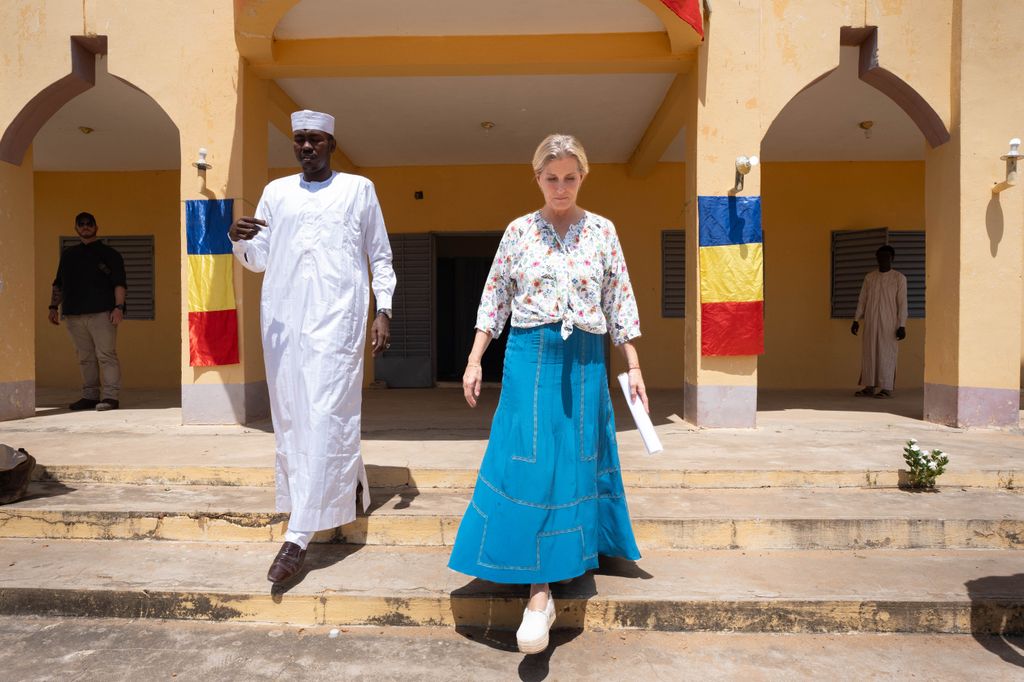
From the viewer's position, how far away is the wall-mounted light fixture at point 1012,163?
5402 mm

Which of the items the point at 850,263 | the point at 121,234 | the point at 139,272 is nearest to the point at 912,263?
the point at 850,263

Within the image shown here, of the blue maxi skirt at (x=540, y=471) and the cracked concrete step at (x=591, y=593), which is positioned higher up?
the blue maxi skirt at (x=540, y=471)

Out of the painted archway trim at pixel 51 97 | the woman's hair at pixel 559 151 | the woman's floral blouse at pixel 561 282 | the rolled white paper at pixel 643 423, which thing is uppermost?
the painted archway trim at pixel 51 97

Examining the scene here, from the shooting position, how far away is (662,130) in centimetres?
727

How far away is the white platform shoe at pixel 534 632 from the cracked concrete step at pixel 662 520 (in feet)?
3.33

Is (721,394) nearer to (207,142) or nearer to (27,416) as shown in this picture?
(207,142)

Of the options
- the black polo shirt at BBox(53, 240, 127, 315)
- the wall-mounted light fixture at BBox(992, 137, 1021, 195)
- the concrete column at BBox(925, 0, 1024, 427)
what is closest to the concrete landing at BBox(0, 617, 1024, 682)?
the concrete column at BBox(925, 0, 1024, 427)

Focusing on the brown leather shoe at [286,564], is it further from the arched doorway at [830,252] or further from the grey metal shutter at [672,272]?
the arched doorway at [830,252]

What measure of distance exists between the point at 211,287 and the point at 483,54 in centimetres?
304

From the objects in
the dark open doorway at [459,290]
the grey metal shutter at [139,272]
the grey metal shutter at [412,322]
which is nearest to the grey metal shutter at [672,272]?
the grey metal shutter at [412,322]

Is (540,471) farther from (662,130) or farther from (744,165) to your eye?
(662,130)

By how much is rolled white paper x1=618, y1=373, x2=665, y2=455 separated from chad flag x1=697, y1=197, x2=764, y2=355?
10.3 feet

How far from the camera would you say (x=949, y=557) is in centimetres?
331

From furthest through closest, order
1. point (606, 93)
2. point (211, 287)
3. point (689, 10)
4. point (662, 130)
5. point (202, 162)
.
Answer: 1. point (662, 130)
2. point (606, 93)
3. point (211, 287)
4. point (202, 162)
5. point (689, 10)
